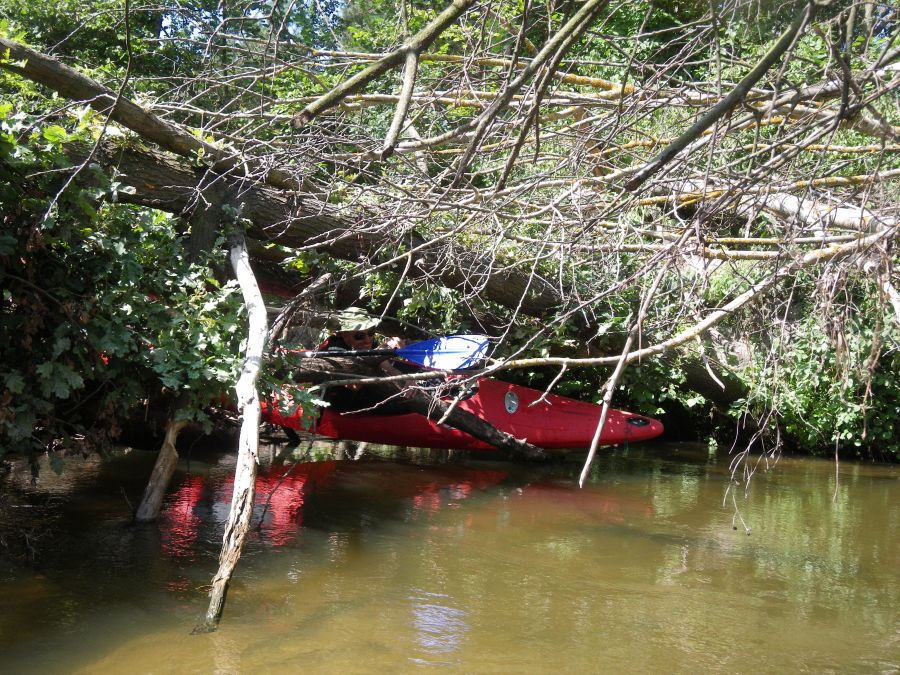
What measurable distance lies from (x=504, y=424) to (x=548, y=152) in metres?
3.50

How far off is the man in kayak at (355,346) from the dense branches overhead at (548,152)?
0.37 meters

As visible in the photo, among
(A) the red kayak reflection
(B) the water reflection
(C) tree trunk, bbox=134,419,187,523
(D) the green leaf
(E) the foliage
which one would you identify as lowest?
(B) the water reflection

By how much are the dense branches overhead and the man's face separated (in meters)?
0.33

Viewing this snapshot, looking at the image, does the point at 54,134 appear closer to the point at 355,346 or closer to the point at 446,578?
the point at 446,578

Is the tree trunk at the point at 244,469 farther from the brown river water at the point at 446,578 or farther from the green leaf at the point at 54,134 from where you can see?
the green leaf at the point at 54,134

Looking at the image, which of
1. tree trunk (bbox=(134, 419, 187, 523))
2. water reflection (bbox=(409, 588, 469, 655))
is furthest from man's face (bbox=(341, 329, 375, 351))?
water reflection (bbox=(409, 588, 469, 655))

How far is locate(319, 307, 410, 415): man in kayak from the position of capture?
726cm

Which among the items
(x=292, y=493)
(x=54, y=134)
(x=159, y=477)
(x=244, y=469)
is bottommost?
(x=292, y=493)

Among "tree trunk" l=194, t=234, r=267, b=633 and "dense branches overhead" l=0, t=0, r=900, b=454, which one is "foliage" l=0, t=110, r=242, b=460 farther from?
"dense branches overhead" l=0, t=0, r=900, b=454

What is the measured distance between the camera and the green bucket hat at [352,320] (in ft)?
23.6

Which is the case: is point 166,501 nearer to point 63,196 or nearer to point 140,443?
point 140,443

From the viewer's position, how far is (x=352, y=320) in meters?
7.27

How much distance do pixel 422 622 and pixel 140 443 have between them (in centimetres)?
343

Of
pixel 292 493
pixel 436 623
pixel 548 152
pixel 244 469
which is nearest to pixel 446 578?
pixel 436 623
